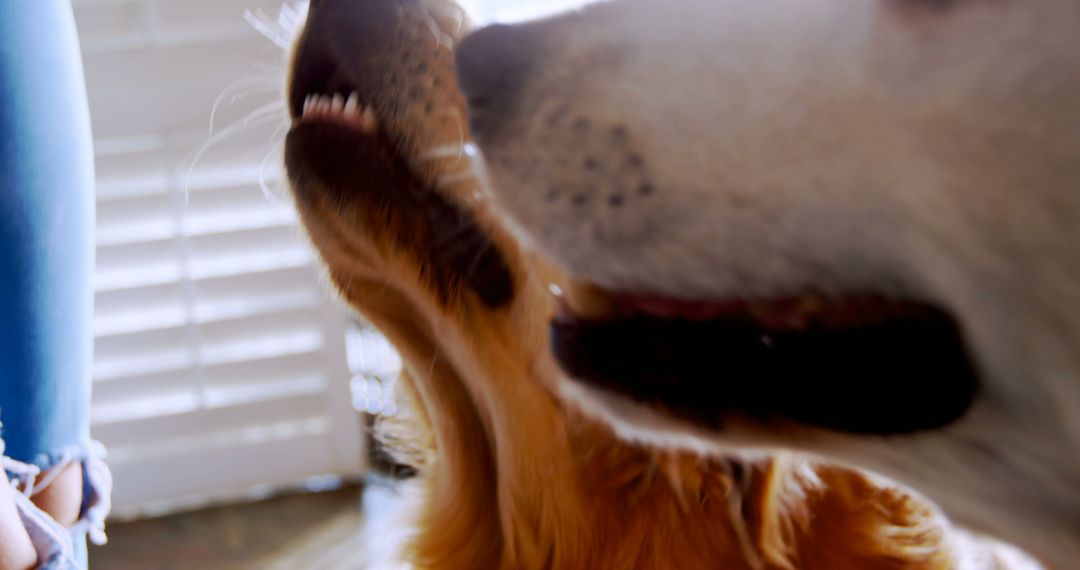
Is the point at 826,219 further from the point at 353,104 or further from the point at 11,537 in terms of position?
the point at 11,537

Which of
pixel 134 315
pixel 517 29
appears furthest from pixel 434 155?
pixel 134 315

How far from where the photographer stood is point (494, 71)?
2.12 feet

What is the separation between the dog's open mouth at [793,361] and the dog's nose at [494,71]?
0.16 m

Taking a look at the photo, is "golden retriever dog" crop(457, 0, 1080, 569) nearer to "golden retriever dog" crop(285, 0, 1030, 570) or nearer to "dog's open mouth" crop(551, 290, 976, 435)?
"dog's open mouth" crop(551, 290, 976, 435)

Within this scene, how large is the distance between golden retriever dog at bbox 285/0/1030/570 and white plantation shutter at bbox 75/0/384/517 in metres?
0.96

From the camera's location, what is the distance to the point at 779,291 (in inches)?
24.1

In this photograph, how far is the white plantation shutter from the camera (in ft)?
6.19

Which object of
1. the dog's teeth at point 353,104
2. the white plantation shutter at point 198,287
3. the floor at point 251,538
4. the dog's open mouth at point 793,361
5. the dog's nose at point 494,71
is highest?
the dog's nose at point 494,71

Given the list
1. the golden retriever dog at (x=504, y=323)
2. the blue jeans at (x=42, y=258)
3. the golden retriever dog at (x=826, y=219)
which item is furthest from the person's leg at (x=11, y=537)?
the golden retriever dog at (x=826, y=219)

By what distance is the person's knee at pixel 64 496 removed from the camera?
101 cm

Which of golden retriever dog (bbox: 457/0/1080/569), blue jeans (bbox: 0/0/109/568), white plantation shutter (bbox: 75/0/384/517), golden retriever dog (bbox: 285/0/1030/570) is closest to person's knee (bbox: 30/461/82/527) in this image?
blue jeans (bbox: 0/0/109/568)

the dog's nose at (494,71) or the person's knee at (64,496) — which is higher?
the dog's nose at (494,71)

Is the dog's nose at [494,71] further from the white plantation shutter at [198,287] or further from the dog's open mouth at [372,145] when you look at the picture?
the white plantation shutter at [198,287]

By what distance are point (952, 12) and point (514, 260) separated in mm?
496
